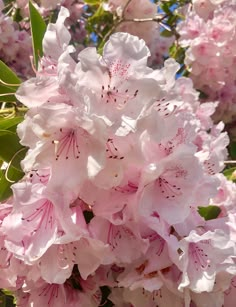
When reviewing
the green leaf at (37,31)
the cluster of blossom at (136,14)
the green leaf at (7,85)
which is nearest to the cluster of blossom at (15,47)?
the cluster of blossom at (136,14)

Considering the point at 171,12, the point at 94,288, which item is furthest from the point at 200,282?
the point at 171,12

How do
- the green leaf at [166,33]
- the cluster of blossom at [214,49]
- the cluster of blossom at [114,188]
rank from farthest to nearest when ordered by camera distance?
the green leaf at [166,33] → the cluster of blossom at [214,49] → the cluster of blossom at [114,188]

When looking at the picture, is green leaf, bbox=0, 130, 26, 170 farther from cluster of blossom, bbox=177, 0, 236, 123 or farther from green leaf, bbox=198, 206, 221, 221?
cluster of blossom, bbox=177, 0, 236, 123

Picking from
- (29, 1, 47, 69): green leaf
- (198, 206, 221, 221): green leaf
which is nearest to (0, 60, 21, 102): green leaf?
(29, 1, 47, 69): green leaf

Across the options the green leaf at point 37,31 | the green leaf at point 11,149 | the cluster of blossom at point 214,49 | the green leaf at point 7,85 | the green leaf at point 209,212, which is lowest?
the cluster of blossom at point 214,49

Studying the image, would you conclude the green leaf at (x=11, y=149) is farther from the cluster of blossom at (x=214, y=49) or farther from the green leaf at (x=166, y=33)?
the green leaf at (x=166, y=33)

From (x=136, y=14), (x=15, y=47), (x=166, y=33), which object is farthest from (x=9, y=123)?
(x=166, y=33)

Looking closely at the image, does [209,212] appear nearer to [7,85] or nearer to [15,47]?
[7,85]

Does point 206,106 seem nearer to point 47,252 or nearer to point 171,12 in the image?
point 171,12
